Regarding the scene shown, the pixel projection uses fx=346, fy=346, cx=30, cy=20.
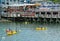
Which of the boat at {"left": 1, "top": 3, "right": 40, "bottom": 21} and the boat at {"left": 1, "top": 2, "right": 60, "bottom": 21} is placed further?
the boat at {"left": 1, "top": 3, "right": 40, "bottom": 21}

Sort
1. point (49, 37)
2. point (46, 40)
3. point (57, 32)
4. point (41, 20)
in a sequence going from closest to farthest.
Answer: point (46, 40) < point (49, 37) < point (57, 32) < point (41, 20)

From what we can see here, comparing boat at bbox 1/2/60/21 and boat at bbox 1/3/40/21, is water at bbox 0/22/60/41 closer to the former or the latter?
boat at bbox 1/2/60/21

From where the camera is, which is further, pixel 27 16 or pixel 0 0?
pixel 0 0

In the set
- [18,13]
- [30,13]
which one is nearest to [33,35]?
[30,13]

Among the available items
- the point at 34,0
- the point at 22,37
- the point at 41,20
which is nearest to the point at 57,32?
the point at 22,37

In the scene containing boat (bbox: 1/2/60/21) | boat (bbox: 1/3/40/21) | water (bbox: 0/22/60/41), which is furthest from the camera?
→ boat (bbox: 1/3/40/21)

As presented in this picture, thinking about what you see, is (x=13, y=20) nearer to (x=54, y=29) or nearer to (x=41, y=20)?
(x=41, y=20)

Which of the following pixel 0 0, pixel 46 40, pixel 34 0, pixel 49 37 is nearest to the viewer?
pixel 46 40

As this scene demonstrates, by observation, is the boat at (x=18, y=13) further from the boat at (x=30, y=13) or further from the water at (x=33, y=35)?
the water at (x=33, y=35)

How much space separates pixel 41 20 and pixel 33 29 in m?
17.0

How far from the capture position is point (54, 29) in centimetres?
7669

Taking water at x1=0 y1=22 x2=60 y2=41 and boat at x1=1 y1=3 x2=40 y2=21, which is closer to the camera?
water at x1=0 y1=22 x2=60 y2=41

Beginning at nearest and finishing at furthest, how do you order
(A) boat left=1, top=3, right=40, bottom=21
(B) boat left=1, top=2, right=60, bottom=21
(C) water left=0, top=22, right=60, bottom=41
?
(C) water left=0, top=22, right=60, bottom=41, (B) boat left=1, top=2, right=60, bottom=21, (A) boat left=1, top=3, right=40, bottom=21

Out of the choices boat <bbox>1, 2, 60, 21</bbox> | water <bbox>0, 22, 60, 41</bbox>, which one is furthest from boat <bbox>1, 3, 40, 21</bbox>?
water <bbox>0, 22, 60, 41</bbox>
